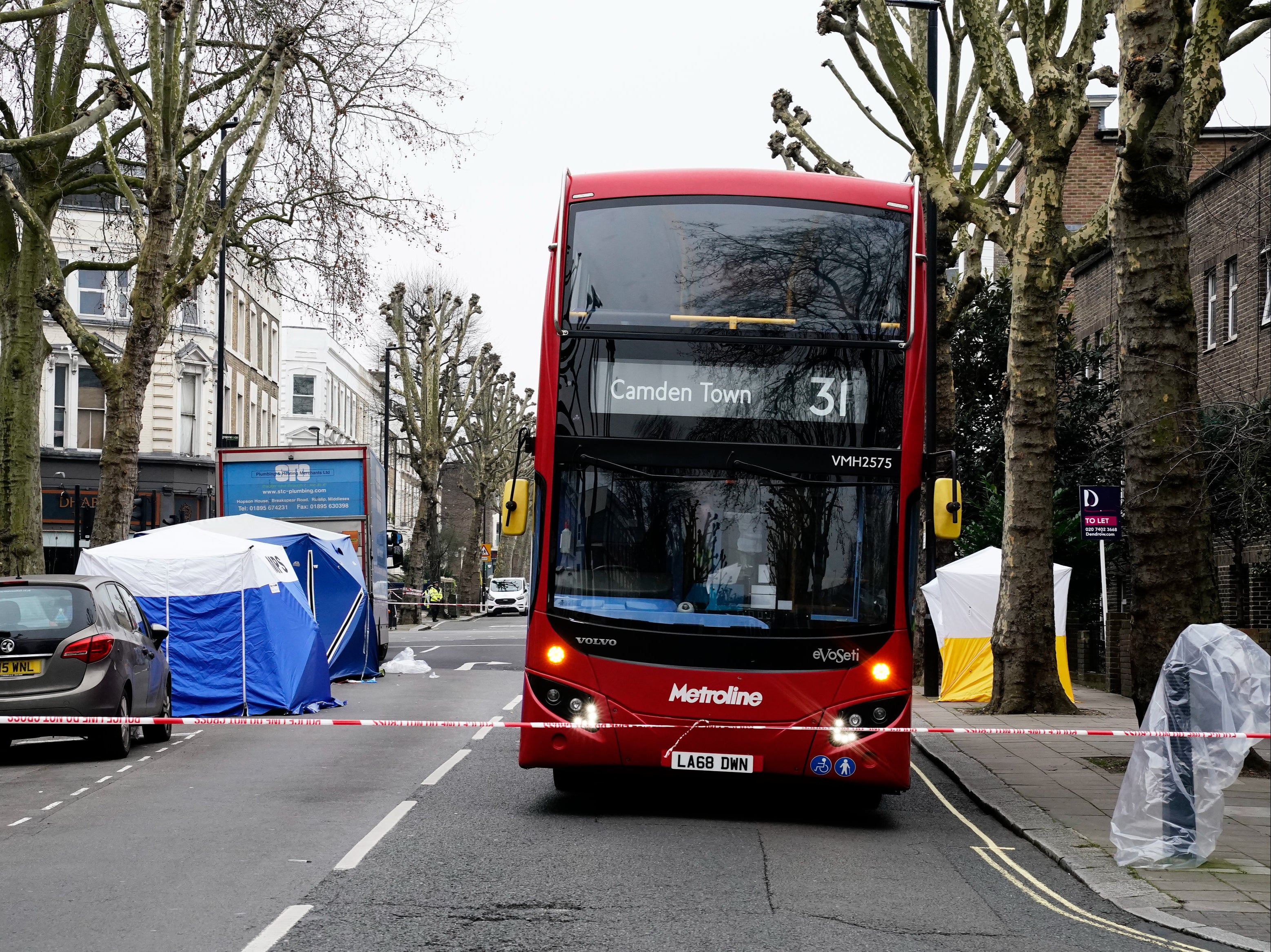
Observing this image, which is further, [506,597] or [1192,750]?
[506,597]

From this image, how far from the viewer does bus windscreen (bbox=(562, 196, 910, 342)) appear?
35.4 feet

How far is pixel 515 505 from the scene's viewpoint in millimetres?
11078

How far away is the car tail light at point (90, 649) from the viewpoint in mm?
14055

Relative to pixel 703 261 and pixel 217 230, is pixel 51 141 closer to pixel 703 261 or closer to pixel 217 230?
pixel 217 230

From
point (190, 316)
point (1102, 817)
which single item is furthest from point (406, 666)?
point (190, 316)

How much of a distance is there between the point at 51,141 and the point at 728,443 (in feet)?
53.7

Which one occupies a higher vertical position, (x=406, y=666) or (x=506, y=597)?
(x=406, y=666)

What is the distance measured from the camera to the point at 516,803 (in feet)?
38.0

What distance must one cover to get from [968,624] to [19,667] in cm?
1342

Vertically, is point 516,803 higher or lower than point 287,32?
lower

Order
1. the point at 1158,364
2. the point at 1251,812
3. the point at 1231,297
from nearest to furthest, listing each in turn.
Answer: the point at 1251,812
the point at 1158,364
the point at 1231,297

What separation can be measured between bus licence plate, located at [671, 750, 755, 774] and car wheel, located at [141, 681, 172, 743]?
7.66 meters

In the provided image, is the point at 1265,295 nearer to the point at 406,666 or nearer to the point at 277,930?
A: the point at 406,666

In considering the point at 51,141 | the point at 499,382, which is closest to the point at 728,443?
the point at 51,141
